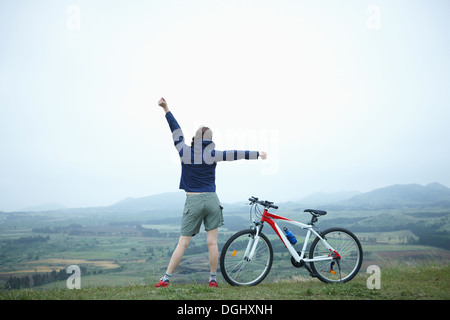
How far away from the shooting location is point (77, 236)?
110375 mm

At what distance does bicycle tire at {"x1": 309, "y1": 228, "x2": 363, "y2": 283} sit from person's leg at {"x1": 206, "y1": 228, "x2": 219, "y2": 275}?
1.73m

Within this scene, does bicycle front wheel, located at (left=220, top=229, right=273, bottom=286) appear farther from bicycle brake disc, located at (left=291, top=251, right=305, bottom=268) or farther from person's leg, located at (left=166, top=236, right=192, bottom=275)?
person's leg, located at (left=166, top=236, right=192, bottom=275)

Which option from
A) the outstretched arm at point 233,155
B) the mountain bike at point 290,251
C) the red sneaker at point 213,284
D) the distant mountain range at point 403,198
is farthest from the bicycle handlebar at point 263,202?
the distant mountain range at point 403,198

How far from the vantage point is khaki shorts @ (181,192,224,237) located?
5359 mm

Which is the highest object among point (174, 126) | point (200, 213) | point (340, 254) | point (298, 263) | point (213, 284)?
point (174, 126)

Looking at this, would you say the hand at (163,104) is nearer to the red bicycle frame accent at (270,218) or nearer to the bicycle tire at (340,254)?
the red bicycle frame accent at (270,218)

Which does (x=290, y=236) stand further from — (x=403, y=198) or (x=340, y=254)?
(x=403, y=198)

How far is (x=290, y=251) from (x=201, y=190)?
1.99m

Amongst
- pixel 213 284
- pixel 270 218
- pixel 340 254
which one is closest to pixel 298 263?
pixel 340 254

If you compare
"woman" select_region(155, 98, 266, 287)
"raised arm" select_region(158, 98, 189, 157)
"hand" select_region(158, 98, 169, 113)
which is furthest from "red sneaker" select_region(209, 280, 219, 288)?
"hand" select_region(158, 98, 169, 113)

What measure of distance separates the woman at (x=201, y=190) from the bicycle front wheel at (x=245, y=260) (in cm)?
24

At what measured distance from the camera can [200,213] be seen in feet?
17.6

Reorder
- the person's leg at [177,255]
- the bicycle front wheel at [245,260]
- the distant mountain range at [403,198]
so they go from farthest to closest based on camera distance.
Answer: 1. the distant mountain range at [403,198]
2. the bicycle front wheel at [245,260]
3. the person's leg at [177,255]

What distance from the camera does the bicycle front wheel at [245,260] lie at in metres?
5.52
